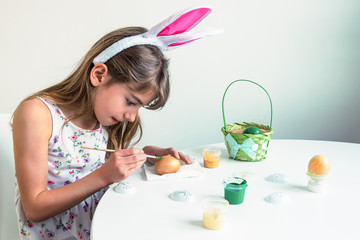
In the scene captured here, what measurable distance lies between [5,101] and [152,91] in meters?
1.17

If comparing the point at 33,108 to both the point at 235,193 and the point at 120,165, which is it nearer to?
the point at 120,165

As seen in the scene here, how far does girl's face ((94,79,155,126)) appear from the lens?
1.17m

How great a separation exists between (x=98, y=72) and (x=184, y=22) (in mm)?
326

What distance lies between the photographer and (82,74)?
124 centimetres

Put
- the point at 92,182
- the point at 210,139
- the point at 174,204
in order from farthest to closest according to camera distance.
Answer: the point at 210,139
the point at 92,182
the point at 174,204

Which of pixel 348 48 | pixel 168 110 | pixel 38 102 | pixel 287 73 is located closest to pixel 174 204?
pixel 38 102

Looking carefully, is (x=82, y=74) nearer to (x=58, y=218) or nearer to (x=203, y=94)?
(x=58, y=218)

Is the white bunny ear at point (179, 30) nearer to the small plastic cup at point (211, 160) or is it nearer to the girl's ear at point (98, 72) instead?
the girl's ear at point (98, 72)

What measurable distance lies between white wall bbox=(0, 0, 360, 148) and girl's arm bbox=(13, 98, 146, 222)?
98 centimetres

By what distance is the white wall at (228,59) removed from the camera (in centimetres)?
195

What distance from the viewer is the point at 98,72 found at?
1.20m

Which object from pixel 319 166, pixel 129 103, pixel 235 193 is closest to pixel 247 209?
pixel 235 193

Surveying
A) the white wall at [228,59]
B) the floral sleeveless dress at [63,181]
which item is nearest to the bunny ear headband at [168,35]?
Answer: the floral sleeveless dress at [63,181]

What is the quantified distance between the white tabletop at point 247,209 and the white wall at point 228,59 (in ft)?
2.95
